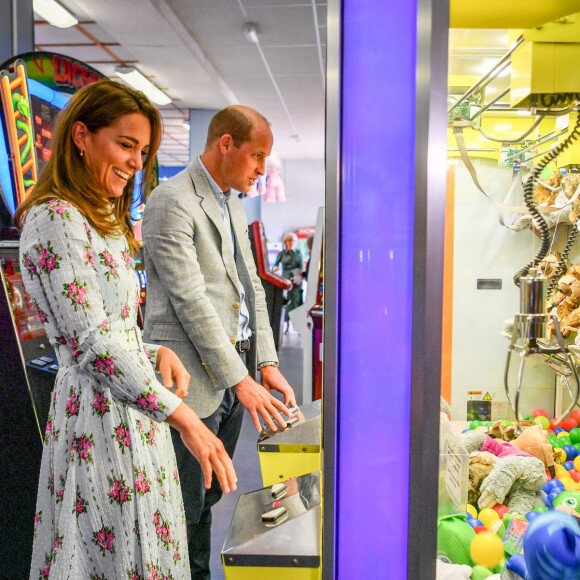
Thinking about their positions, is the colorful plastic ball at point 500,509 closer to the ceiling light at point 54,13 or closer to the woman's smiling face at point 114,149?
the woman's smiling face at point 114,149

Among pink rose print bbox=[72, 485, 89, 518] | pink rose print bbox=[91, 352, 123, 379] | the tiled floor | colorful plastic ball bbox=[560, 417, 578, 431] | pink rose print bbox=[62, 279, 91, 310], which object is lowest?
the tiled floor

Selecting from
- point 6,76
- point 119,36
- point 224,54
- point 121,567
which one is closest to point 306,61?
point 224,54

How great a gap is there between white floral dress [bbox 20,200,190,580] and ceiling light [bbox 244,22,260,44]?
415 centimetres

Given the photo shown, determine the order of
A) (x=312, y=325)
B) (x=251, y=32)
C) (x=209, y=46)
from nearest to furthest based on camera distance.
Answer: (x=312, y=325)
(x=251, y=32)
(x=209, y=46)

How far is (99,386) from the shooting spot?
113cm

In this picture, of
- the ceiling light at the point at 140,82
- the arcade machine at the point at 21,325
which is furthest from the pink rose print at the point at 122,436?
the ceiling light at the point at 140,82

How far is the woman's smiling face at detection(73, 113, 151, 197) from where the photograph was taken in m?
1.21

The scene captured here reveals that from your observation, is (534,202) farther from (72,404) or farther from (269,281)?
(269,281)

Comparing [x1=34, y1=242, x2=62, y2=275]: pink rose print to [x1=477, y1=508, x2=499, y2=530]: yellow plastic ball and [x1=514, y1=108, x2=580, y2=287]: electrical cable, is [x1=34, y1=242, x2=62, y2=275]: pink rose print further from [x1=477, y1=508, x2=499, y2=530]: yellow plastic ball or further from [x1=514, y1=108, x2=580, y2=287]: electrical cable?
[x1=477, y1=508, x2=499, y2=530]: yellow plastic ball

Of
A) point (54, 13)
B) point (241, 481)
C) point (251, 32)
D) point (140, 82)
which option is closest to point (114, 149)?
point (241, 481)

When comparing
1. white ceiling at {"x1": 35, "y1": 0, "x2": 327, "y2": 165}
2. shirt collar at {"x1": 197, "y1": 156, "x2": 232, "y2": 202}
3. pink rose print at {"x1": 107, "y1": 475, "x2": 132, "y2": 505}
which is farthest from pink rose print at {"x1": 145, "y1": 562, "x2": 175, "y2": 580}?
white ceiling at {"x1": 35, "y1": 0, "x2": 327, "y2": 165}

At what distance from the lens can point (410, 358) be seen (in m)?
0.78

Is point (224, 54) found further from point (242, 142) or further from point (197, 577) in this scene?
point (197, 577)

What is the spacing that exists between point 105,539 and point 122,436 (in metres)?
Answer: 0.20
